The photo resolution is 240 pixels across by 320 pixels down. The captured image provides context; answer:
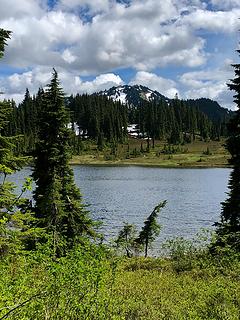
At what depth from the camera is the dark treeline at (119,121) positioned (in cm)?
16188

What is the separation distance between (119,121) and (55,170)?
145 m

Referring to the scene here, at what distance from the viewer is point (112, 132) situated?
16275 centimetres

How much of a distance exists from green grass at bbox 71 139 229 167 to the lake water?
1772 inches

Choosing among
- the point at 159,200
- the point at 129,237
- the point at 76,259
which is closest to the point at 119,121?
the point at 159,200

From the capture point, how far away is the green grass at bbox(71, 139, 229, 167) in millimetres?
127938

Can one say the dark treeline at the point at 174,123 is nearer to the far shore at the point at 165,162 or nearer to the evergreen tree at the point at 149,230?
the far shore at the point at 165,162

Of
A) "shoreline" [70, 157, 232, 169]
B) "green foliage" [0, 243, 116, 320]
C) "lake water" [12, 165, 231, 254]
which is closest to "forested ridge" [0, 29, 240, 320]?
"green foliage" [0, 243, 116, 320]

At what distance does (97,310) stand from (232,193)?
16.3m

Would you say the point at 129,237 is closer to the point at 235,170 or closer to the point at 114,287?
the point at 235,170

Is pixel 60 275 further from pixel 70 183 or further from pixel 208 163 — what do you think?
pixel 208 163

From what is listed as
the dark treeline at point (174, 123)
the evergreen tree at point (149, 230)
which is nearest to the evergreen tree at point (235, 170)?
the evergreen tree at point (149, 230)

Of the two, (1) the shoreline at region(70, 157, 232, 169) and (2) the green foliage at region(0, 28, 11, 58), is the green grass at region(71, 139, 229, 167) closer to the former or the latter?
(1) the shoreline at region(70, 157, 232, 169)

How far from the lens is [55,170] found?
71.8 feet

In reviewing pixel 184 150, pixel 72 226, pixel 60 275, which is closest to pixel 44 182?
pixel 72 226
